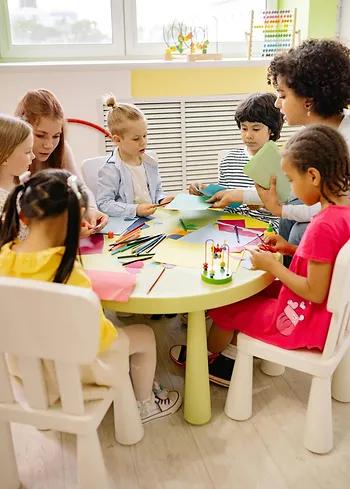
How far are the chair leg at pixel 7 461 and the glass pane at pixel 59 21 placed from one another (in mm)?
2301

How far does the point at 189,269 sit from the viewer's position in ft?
4.69

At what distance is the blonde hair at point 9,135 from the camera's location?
1.58 metres

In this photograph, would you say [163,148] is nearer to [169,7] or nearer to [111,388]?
[169,7]

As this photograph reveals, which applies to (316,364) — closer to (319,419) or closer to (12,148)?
(319,419)

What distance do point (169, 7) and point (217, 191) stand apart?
162 cm

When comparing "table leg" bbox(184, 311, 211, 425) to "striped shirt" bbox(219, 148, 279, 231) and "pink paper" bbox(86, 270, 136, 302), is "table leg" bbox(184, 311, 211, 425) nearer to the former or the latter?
"pink paper" bbox(86, 270, 136, 302)

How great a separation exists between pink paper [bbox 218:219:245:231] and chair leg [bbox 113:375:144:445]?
615 millimetres

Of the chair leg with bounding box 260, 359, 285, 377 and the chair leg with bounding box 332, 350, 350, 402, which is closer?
the chair leg with bounding box 332, 350, 350, 402

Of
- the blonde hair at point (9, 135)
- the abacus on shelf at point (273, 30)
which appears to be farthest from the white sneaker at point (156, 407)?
the abacus on shelf at point (273, 30)

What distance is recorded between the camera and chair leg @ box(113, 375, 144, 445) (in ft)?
4.75

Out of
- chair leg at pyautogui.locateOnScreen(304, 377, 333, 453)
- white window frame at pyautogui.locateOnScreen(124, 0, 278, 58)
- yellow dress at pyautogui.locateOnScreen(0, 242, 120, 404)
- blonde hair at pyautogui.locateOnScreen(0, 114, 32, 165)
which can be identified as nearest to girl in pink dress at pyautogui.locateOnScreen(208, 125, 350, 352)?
chair leg at pyautogui.locateOnScreen(304, 377, 333, 453)

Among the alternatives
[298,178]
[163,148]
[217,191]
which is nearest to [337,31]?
[163,148]

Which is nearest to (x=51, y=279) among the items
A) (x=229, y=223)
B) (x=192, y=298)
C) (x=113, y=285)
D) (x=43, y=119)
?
(x=113, y=285)

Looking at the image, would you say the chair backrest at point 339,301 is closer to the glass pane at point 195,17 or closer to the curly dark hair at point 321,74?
the curly dark hair at point 321,74
